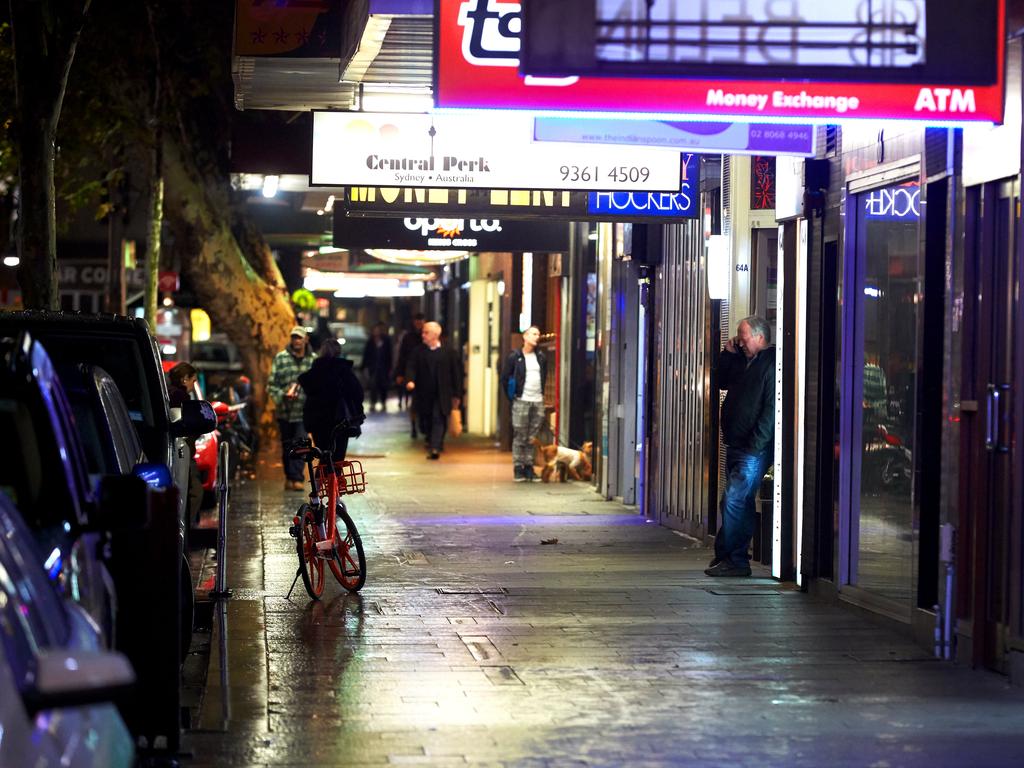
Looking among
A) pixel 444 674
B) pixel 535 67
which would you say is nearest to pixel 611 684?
pixel 444 674

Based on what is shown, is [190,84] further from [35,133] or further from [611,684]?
[611,684]

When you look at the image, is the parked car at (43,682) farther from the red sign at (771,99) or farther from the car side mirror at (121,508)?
the red sign at (771,99)

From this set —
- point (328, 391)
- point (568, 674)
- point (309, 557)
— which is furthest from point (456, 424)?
point (568, 674)

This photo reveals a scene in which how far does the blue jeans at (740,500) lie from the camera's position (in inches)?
497

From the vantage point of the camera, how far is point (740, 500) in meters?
12.6

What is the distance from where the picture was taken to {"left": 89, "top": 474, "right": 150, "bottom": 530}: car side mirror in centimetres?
493

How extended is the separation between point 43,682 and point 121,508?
1720 millimetres

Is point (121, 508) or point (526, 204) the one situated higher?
point (526, 204)

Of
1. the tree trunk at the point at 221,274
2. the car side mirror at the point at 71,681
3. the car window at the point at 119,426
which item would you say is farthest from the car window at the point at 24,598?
the tree trunk at the point at 221,274

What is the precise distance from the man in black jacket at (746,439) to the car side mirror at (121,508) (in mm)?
8139

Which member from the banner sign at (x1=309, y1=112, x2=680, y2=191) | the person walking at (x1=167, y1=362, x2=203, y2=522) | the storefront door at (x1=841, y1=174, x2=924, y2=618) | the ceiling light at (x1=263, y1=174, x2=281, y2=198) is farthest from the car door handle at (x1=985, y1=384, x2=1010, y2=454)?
the ceiling light at (x1=263, y1=174, x2=281, y2=198)

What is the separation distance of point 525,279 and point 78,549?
21.6 meters

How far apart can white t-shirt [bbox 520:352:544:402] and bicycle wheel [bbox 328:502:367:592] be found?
9.64 m

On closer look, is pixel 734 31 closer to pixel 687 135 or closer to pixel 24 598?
pixel 687 135
